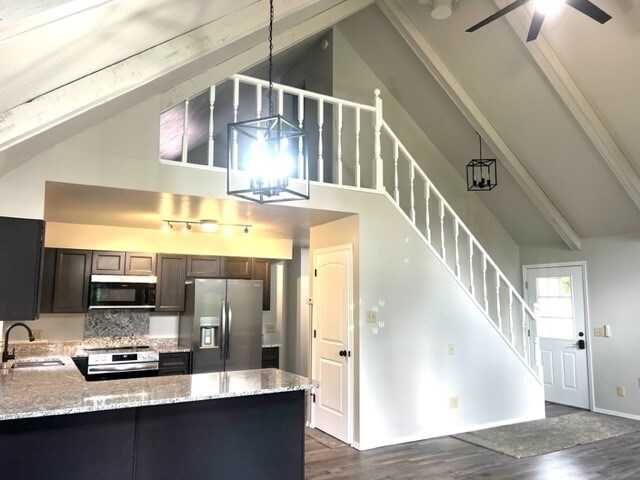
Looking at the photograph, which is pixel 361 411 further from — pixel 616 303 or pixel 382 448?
pixel 616 303

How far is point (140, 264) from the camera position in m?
5.92

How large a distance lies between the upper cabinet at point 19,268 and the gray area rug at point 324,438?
117 inches

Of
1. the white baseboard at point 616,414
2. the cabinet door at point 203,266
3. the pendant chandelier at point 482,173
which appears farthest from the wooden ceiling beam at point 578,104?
the cabinet door at point 203,266

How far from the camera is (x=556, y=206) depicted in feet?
20.6

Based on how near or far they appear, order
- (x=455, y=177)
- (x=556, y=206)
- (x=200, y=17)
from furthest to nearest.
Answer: (x=455, y=177), (x=556, y=206), (x=200, y=17)

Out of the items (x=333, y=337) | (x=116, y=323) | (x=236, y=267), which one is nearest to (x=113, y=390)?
(x=333, y=337)

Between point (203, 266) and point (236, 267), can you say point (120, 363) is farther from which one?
point (236, 267)

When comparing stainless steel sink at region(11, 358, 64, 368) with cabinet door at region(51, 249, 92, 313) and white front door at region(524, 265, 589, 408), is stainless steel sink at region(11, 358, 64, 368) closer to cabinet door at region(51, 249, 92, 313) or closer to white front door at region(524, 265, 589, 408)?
cabinet door at region(51, 249, 92, 313)

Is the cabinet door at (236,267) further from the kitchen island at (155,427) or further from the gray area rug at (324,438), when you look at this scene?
the kitchen island at (155,427)

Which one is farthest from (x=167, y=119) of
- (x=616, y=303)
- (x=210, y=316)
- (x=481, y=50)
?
(x=616, y=303)

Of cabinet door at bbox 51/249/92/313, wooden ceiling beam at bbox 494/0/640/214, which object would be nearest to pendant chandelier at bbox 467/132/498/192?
wooden ceiling beam at bbox 494/0/640/214

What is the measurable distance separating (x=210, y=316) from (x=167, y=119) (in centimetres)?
249

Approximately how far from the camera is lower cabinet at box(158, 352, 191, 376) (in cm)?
584

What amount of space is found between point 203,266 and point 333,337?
2.24 m
